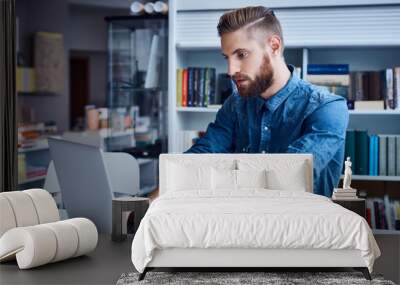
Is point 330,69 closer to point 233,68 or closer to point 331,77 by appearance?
point 331,77

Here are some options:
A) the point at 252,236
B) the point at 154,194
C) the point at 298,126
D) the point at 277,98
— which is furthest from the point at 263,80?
the point at 252,236

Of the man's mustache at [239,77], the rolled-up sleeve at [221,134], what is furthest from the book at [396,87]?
the rolled-up sleeve at [221,134]

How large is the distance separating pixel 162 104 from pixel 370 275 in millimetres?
2527

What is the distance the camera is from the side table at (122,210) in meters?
5.42

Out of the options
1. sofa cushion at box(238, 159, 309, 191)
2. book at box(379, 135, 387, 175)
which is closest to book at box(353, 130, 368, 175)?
book at box(379, 135, 387, 175)

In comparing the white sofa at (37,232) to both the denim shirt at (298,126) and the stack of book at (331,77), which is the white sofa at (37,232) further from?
the stack of book at (331,77)

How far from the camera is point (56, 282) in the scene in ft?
13.7

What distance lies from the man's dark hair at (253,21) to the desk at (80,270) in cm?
196

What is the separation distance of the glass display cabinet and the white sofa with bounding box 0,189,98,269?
4.32ft

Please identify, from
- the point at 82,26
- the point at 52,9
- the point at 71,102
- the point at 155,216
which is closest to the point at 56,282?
the point at 155,216

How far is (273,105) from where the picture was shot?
568 centimetres

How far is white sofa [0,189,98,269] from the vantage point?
14.6 ft

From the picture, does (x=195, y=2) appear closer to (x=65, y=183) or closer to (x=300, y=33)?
(x=300, y=33)

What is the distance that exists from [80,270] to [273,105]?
6.73 feet
